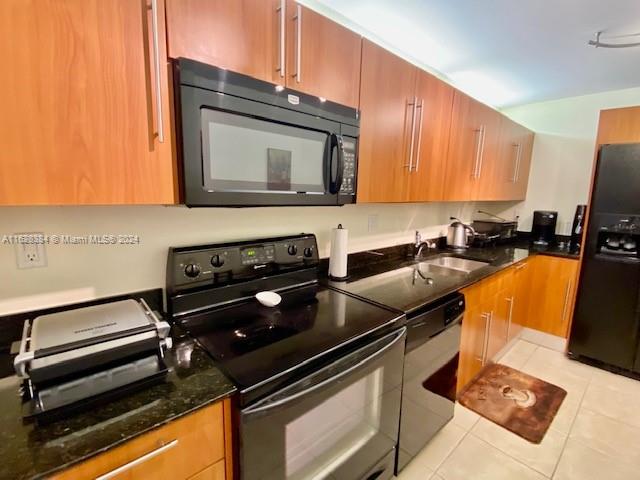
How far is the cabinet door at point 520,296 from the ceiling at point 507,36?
1.51 m

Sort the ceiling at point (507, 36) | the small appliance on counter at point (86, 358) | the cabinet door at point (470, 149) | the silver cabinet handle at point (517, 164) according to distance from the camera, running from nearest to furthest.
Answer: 1. the small appliance on counter at point (86, 358)
2. the ceiling at point (507, 36)
3. the cabinet door at point (470, 149)
4. the silver cabinet handle at point (517, 164)

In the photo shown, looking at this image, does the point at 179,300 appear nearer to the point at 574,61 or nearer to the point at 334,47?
the point at 334,47

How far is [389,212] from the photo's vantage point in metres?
2.24

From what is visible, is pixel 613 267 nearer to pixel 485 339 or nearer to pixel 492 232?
pixel 492 232

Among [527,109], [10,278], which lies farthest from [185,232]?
[527,109]

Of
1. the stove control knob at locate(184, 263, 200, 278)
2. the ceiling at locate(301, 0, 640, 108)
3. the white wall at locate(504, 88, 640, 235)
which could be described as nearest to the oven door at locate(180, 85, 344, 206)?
the stove control knob at locate(184, 263, 200, 278)

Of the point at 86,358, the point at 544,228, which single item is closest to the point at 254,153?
the point at 86,358

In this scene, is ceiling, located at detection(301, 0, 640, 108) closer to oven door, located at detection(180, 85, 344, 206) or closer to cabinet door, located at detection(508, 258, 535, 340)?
oven door, located at detection(180, 85, 344, 206)

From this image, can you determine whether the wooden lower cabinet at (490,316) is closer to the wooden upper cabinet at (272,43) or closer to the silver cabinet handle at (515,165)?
the silver cabinet handle at (515,165)

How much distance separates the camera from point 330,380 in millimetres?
976

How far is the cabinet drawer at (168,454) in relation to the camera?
62cm

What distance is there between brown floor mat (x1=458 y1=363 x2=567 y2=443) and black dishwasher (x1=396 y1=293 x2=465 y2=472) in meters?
0.44

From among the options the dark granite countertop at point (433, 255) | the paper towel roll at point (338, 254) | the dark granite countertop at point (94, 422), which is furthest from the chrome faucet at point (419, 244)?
the dark granite countertop at point (94, 422)

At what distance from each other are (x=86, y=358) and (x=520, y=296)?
3027 millimetres
